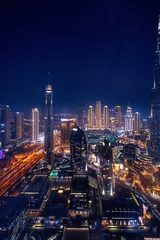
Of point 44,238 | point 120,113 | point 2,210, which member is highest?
point 120,113

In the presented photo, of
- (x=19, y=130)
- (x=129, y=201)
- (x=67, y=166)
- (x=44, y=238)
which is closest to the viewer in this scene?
(x=44, y=238)

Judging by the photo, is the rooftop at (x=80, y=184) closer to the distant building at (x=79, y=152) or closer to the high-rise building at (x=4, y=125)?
the distant building at (x=79, y=152)

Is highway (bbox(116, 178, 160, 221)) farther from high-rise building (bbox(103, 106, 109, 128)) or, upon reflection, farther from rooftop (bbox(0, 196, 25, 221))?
high-rise building (bbox(103, 106, 109, 128))

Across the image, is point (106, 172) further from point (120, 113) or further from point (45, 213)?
point (120, 113)

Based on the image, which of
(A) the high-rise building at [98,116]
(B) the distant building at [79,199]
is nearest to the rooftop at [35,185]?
(B) the distant building at [79,199]

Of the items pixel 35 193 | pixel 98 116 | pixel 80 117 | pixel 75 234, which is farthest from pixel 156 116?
pixel 98 116

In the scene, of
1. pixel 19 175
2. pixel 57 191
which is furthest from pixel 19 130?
pixel 57 191
